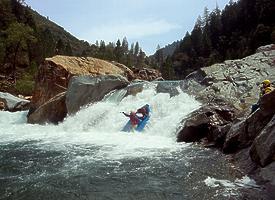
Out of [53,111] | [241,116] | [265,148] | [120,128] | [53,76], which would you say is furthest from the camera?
[53,76]

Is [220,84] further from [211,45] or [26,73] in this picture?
[211,45]

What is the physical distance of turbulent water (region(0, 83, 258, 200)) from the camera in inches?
313

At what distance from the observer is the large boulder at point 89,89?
72.3ft

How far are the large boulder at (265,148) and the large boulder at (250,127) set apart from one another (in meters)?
1.56

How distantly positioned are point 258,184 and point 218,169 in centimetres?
163

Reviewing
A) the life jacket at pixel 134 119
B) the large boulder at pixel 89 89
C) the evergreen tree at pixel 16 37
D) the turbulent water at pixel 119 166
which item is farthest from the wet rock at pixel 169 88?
the evergreen tree at pixel 16 37

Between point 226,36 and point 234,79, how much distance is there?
68.5 metres

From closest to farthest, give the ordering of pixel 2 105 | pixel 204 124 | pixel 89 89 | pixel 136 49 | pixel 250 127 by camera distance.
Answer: pixel 250 127
pixel 204 124
pixel 89 89
pixel 2 105
pixel 136 49

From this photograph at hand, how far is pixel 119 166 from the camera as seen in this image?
395 inches

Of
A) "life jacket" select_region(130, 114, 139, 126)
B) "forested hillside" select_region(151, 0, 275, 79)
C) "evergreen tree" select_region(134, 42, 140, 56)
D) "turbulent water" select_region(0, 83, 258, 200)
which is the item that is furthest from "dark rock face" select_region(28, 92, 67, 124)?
"evergreen tree" select_region(134, 42, 140, 56)

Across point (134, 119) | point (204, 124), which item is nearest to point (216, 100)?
point (204, 124)

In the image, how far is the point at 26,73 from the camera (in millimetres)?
50625

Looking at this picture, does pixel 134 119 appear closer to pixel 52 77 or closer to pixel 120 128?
pixel 120 128

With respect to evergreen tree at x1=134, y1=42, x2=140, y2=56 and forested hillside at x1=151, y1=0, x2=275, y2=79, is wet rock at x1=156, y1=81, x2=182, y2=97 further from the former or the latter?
evergreen tree at x1=134, y1=42, x2=140, y2=56
